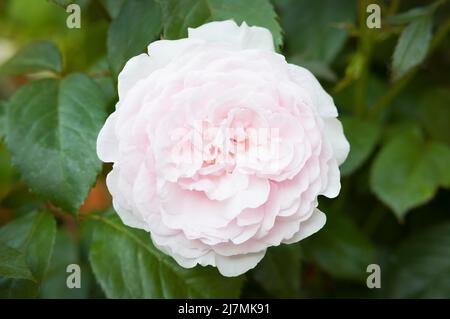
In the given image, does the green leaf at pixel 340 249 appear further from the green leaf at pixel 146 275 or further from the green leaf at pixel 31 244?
the green leaf at pixel 31 244

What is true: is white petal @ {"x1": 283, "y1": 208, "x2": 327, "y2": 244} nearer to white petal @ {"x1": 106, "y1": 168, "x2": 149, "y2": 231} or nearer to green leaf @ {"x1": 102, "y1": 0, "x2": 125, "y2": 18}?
white petal @ {"x1": 106, "y1": 168, "x2": 149, "y2": 231}

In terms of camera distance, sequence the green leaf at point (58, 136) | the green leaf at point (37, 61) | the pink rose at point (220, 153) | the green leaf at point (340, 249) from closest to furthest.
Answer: the pink rose at point (220, 153) < the green leaf at point (58, 136) < the green leaf at point (37, 61) < the green leaf at point (340, 249)

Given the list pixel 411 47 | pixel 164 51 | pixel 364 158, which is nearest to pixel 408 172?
pixel 364 158

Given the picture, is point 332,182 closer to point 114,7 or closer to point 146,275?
point 146,275

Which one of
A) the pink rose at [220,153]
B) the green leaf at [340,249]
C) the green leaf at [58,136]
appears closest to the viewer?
the pink rose at [220,153]

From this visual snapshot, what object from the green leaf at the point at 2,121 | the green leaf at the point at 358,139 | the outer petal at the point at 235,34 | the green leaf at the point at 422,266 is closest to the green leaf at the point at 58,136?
the green leaf at the point at 2,121

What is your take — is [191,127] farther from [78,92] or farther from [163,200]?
[78,92]
